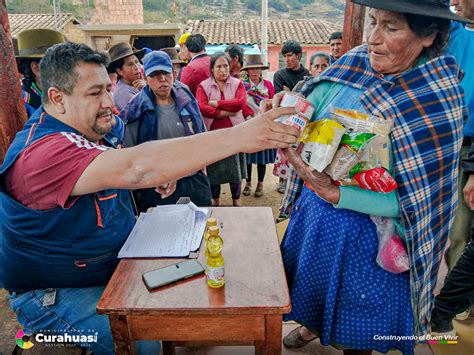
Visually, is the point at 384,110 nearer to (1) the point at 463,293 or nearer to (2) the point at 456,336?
(1) the point at 463,293

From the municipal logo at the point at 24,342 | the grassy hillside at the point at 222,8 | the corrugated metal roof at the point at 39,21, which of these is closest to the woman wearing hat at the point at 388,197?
the municipal logo at the point at 24,342

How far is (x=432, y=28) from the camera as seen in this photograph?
139 centimetres

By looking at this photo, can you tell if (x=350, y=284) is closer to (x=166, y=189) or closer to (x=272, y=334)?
(x=272, y=334)

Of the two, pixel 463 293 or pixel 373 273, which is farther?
pixel 463 293

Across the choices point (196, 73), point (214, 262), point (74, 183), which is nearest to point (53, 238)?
point (74, 183)

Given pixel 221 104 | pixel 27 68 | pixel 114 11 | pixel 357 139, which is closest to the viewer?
pixel 357 139

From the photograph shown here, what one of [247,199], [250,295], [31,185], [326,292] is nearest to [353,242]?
[326,292]

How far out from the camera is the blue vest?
1.56 meters

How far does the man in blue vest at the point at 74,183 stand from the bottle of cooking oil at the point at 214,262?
0.29 m

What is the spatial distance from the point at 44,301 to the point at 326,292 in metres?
1.31

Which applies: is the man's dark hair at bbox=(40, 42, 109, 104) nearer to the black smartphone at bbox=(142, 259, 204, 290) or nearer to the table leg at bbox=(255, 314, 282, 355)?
the black smartphone at bbox=(142, 259, 204, 290)

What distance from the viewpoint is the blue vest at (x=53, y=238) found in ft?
5.11

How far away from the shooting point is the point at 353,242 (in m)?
1.58

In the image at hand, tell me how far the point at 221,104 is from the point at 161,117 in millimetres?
1252
